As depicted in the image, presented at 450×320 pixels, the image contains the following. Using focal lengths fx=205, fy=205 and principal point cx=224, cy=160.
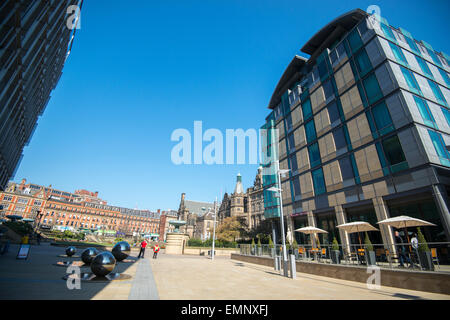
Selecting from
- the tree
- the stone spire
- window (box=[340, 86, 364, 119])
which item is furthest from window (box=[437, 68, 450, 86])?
the stone spire

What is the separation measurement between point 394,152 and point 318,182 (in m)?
10.1

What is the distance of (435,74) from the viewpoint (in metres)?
25.0

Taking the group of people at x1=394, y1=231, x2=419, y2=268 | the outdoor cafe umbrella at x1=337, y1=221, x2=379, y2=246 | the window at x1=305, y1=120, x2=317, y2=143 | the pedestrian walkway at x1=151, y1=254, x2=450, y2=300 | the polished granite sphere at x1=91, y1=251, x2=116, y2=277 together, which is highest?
the window at x1=305, y1=120, x2=317, y2=143

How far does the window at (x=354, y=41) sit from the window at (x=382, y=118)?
348 inches

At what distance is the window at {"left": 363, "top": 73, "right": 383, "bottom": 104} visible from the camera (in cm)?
2228

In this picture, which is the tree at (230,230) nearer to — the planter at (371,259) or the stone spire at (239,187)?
the stone spire at (239,187)

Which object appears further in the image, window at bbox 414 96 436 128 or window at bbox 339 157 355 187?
window at bbox 339 157 355 187

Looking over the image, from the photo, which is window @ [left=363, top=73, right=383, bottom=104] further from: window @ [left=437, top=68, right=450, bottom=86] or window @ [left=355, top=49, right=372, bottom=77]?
window @ [left=437, top=68, right=450, bottom=86]

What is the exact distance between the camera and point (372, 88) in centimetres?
2305

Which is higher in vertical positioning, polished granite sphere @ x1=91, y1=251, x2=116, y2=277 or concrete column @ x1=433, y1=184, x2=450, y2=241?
concrete column @ x1=433, y1=184, x2=450, y2=241

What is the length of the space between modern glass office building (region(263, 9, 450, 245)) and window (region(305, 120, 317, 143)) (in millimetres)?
158
